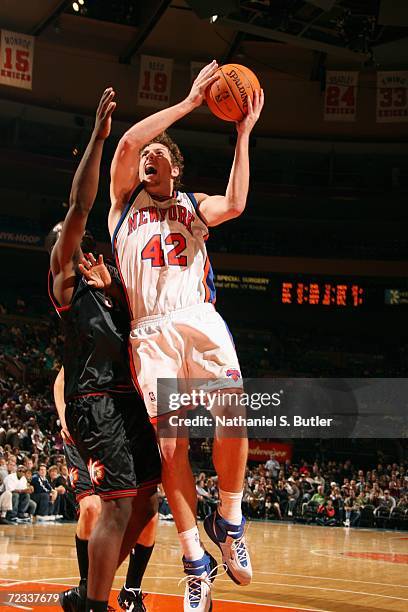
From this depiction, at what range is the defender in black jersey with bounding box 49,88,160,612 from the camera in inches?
152

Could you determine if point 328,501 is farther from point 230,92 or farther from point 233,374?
point 230,92

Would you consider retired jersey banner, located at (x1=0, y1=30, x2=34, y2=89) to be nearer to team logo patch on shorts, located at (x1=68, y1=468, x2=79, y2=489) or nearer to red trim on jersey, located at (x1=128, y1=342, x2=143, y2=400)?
team logo patch on shorts, located at (x1=68, y1=468, x2=79, y2=489)

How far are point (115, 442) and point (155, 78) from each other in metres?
17.4

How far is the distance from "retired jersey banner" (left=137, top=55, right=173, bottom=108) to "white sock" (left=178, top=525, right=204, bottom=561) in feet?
56.6

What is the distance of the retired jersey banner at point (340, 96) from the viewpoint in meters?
20.2

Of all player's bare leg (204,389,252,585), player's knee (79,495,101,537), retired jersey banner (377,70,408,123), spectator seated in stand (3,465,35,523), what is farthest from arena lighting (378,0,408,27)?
player's bare leg (204,389,252,585)

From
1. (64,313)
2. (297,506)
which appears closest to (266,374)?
(297,506)

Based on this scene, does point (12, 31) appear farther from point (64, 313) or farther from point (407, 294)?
point (64, 313)

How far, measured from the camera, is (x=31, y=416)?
1709cm

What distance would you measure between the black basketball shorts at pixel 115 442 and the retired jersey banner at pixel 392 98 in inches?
677

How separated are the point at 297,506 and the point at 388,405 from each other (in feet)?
17.4

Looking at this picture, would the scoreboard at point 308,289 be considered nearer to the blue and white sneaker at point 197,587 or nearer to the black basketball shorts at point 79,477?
the black basketball shorts at point 79,477

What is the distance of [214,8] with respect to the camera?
1495 cm

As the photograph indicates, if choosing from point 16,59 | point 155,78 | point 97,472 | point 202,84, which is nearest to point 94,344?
point 97,472
